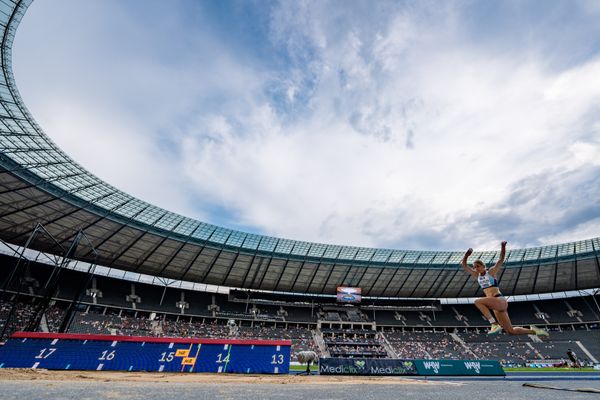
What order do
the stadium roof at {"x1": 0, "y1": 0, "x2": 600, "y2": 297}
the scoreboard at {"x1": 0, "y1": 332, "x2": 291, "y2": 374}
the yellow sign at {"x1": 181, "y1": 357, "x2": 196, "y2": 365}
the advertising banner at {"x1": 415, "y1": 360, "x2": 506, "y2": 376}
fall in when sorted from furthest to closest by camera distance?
the stadium roof at {"x1": 0, "y1": 0, "x2": 600, "y2": 297} < the advertising banner at {"x1": 415, "y1": 360, "x2": 506, "y2": 376} < the yellow sign at {"x1": 181, "y1": 357, "x2": 196, "y2": 365} < the scoreboard at {"x1": 0, "y1": 332, "x2": 291, "y2": 374}

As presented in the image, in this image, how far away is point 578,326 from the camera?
164 feet

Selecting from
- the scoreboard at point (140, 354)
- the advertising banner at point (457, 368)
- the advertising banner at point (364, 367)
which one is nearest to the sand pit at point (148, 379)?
the scoreboard at point (140, 354)

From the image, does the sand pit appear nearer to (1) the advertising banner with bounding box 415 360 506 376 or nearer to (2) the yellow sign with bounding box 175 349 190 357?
(2) the yellow sign with bounding box 175 349 190 357

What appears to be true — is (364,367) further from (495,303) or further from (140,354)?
(495,303)

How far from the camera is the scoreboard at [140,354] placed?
1591 cm

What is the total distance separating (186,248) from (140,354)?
72.9ft

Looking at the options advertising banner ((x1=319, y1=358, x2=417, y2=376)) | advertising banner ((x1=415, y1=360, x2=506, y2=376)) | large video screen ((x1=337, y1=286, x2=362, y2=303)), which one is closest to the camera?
advertising banner ((x1=319, y1=358, x2=417, y2=376))

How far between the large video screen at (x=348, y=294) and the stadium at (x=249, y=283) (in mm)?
206

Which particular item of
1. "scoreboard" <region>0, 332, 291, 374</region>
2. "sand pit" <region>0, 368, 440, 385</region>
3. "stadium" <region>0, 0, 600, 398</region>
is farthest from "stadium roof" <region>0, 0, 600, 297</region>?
"sand pit" <region>0, 368, 440, 385</region>

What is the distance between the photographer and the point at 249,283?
5059 cm

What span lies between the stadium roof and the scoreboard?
15128 mm

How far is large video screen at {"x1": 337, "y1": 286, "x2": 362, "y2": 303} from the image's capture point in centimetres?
4928

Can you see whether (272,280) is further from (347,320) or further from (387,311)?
(387,311)

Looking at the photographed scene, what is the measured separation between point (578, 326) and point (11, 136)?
3064 inches
